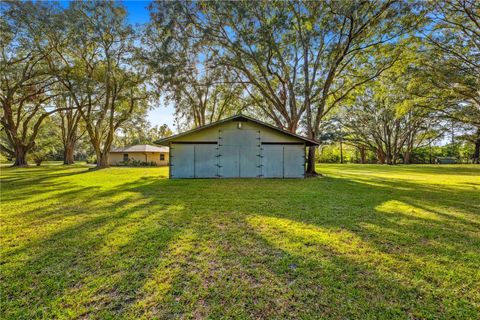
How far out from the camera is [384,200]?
6.33 meters

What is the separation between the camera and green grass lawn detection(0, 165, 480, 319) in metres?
2.02

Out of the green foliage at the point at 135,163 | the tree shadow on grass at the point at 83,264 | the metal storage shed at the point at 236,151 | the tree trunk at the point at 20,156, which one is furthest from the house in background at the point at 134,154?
the tree shadow on grass at the point at 83,264

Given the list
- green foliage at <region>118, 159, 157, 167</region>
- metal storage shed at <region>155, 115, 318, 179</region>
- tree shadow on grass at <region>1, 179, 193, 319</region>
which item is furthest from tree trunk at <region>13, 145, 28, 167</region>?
tree shadow on grass at <region>1, 179, 193, 319</region>

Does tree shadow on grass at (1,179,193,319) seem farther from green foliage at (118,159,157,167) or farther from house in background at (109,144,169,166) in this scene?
house in background at (109,144,169,166)

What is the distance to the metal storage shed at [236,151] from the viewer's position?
459 inches

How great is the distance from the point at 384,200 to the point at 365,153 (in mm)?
39660

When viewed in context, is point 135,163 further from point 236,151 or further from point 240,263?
point 240,263

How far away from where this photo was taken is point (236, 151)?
1179cm

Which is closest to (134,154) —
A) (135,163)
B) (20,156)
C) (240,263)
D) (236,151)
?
(135,163)

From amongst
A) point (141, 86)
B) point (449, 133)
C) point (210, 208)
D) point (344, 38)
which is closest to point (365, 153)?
point (449, 133)

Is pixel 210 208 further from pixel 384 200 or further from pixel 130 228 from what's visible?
pixel 384 200

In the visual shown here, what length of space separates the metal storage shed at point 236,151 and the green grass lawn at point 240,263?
6.58 m

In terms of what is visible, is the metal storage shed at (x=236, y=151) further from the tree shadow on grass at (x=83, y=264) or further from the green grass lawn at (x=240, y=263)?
the tree shadow on grass at (x=83, y=264)

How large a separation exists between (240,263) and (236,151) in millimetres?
9213
